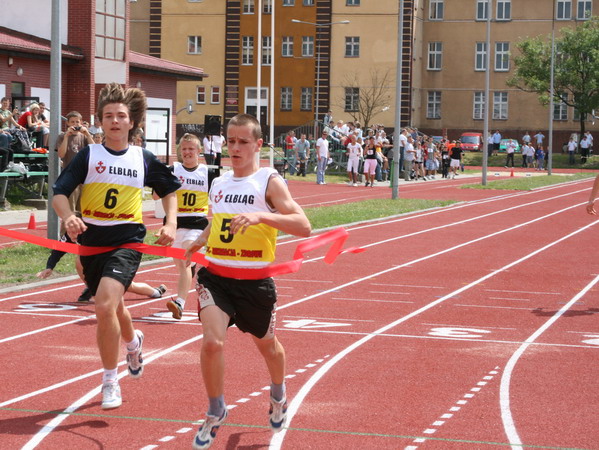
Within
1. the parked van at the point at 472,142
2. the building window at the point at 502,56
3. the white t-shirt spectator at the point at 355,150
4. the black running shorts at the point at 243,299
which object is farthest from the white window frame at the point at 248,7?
the black running shorts at the point at 243,299

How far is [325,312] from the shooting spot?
12.2 metres

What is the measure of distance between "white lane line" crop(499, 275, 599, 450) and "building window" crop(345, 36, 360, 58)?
6596 centimetres

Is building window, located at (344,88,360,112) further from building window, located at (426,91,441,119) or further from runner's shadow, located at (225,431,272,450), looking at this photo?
runner's shadow, located at (225,431,272,450)

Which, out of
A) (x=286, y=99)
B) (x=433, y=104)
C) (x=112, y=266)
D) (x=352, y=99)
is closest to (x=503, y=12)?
(x=433, y=104)

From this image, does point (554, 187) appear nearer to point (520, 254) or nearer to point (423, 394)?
point (520, 254)

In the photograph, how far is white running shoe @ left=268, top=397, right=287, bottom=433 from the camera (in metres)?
6.68

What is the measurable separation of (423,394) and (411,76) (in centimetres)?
7354

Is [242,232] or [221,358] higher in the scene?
[242,232]

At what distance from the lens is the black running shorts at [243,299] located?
6.59m

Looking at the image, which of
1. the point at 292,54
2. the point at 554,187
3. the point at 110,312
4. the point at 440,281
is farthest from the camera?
the point at 292,54

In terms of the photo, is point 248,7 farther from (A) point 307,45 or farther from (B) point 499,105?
(B) point 499,105

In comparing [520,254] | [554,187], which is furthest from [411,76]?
[520,254]

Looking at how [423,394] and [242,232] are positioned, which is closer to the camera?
[242,232]

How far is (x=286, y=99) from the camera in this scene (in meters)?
79.9
